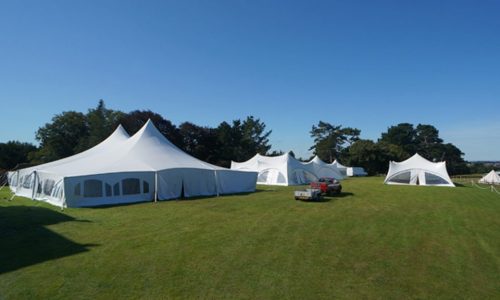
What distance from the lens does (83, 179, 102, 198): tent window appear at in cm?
1486

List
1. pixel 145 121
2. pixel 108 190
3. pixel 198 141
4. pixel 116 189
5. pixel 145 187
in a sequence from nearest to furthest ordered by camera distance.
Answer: pixel 108 190 → pixel 116 189 → pixel 145 187 → pixel 145 121 → pixel 198 141

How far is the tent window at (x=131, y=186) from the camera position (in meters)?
16.0

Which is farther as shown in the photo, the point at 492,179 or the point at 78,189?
the point at 492,179

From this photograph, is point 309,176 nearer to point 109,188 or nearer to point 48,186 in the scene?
point 109,188

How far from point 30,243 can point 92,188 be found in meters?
8.03

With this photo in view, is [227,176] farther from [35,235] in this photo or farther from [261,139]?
[261,139]

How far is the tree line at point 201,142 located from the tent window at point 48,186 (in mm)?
27429

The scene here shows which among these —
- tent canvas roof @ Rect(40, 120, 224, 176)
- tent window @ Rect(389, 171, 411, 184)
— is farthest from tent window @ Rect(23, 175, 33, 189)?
tent window @ Rect(389, 171, 411, 184)

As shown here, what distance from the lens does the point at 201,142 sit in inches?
1892

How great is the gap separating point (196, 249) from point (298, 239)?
2.77 metres

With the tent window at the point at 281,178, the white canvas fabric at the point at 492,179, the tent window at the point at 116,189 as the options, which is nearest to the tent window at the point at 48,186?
the tent window at the point at 116,189

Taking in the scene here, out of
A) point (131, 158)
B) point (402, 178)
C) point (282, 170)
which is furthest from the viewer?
point (402, 178)

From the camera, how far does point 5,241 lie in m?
7.57

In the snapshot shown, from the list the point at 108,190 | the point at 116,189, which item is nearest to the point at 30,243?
the point at 108,190
